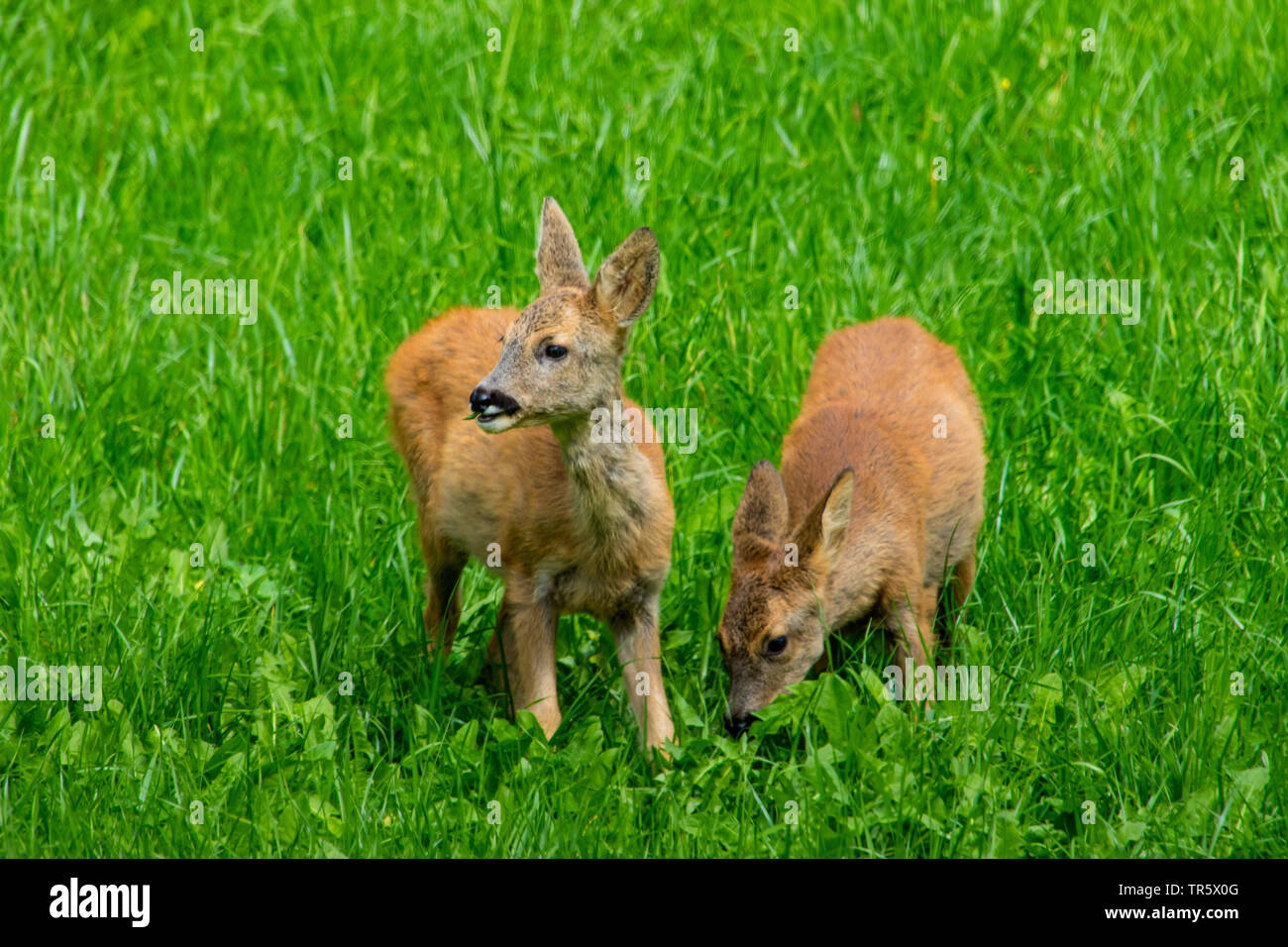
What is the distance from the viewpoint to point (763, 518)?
5305 mm

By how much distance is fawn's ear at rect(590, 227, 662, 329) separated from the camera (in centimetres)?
504

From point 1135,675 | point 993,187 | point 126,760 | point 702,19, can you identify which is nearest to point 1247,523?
point 1135,675

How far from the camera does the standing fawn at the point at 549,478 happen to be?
502 centimetres

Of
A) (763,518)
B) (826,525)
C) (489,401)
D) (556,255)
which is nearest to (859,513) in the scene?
(826,525)

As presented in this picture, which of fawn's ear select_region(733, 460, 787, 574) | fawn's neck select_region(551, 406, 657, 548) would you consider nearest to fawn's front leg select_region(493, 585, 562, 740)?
fawn's neck select_region(551, 406, 657, 548)

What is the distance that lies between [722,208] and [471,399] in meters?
3.31

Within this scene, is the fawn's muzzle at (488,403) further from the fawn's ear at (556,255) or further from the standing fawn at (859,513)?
the standing fawn at (859,513)

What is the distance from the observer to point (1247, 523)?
6047mm

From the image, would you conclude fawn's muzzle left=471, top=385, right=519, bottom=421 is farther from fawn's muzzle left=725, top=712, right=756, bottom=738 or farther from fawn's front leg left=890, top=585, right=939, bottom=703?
fawn's front leg left=890, top=585, right=939, bottom=703

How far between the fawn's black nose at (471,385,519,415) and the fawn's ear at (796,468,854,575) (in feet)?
3.59

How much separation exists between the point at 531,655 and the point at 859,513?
1.24 m

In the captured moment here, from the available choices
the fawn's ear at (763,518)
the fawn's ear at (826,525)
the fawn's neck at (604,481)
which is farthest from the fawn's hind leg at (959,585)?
the fawn's neck at (604,481)

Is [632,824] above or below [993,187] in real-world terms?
below
